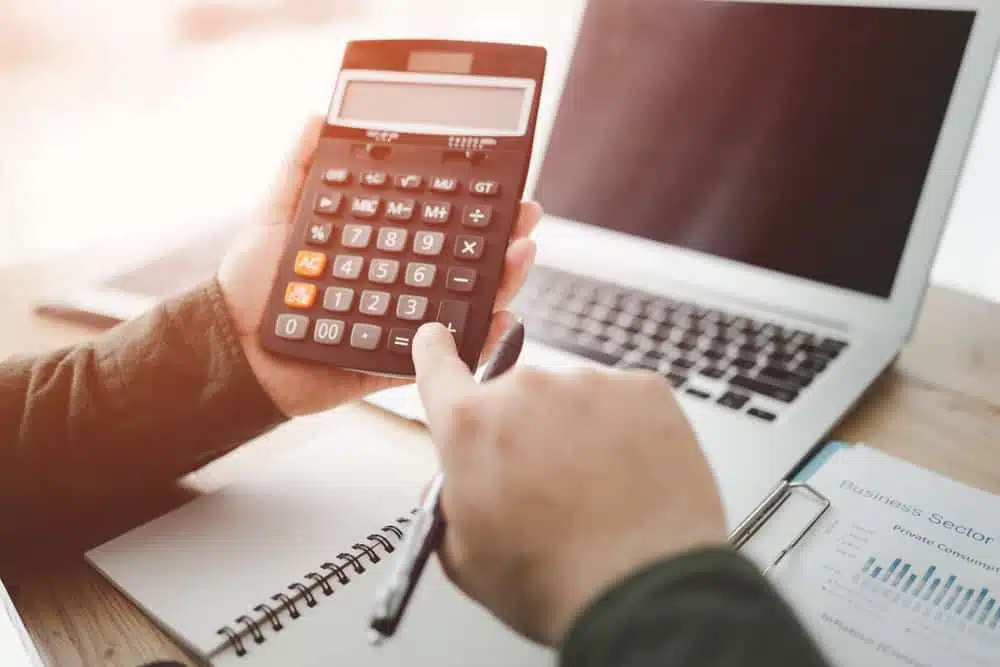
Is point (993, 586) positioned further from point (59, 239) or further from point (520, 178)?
point (59, 239)

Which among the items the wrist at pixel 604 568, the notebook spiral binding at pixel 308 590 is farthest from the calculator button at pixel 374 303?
the wrist at pixel 604 568

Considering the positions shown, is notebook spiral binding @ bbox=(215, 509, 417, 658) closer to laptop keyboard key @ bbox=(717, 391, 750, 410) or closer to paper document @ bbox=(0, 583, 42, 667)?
paper document @ bbox=(0, 583, 42, 667)

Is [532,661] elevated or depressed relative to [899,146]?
depressed

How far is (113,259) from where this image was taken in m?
0.71

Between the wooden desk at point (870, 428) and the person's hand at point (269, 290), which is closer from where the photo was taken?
the wooden desk at point (870, 428)

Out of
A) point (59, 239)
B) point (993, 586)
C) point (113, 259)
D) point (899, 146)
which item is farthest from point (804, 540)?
point (59, 239)

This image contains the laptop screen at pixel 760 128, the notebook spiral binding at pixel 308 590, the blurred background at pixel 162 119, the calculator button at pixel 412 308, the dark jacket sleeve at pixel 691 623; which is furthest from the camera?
the blurred background at pixel 162 119

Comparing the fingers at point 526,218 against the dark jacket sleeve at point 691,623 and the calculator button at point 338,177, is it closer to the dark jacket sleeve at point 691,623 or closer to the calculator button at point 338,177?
the calculator button at point 338,177

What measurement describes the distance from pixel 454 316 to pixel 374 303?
5 centimetres

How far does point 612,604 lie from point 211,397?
0.26m

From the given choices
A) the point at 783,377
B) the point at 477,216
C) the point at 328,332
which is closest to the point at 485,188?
the point at 477,216

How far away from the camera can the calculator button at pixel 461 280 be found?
1.45 feet

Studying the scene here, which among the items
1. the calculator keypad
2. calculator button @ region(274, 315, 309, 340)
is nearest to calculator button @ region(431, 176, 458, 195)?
the calculator keypad

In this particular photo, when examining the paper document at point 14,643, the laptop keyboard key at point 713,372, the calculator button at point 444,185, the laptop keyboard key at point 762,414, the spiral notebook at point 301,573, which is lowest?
the paper document at point 14,643
